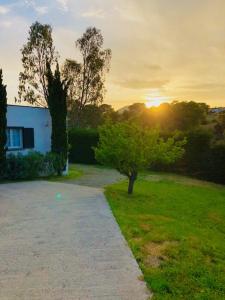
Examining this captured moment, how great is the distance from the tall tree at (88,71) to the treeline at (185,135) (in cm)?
138

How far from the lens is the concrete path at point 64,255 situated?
3.60m

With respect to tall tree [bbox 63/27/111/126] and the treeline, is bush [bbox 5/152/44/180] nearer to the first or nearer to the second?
the treeline

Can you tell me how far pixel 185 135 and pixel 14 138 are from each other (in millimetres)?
11026

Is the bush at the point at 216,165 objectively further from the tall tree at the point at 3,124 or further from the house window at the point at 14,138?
the tall tree at the point at 3,124

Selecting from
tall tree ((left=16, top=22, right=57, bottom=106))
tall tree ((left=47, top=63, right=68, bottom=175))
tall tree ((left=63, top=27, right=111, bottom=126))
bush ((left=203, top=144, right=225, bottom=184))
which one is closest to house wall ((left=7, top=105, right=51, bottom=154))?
tall tree ((left=47, top=63, right=68, bottom=175))

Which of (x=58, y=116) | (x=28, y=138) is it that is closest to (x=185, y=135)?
(x=58, y=116)

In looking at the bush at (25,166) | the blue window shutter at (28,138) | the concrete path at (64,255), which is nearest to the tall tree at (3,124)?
the bush at (25,166)

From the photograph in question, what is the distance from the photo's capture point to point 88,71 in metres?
30.5

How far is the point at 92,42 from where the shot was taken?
29.8 m

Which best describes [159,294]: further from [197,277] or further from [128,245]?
[128,245]

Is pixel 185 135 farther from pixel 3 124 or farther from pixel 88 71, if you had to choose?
pixel 88 71

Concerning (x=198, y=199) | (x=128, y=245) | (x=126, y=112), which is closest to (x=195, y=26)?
(x=198, y=199)

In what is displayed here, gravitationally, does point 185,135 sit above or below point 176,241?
above

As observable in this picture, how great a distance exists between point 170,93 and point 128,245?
63.7 feet
